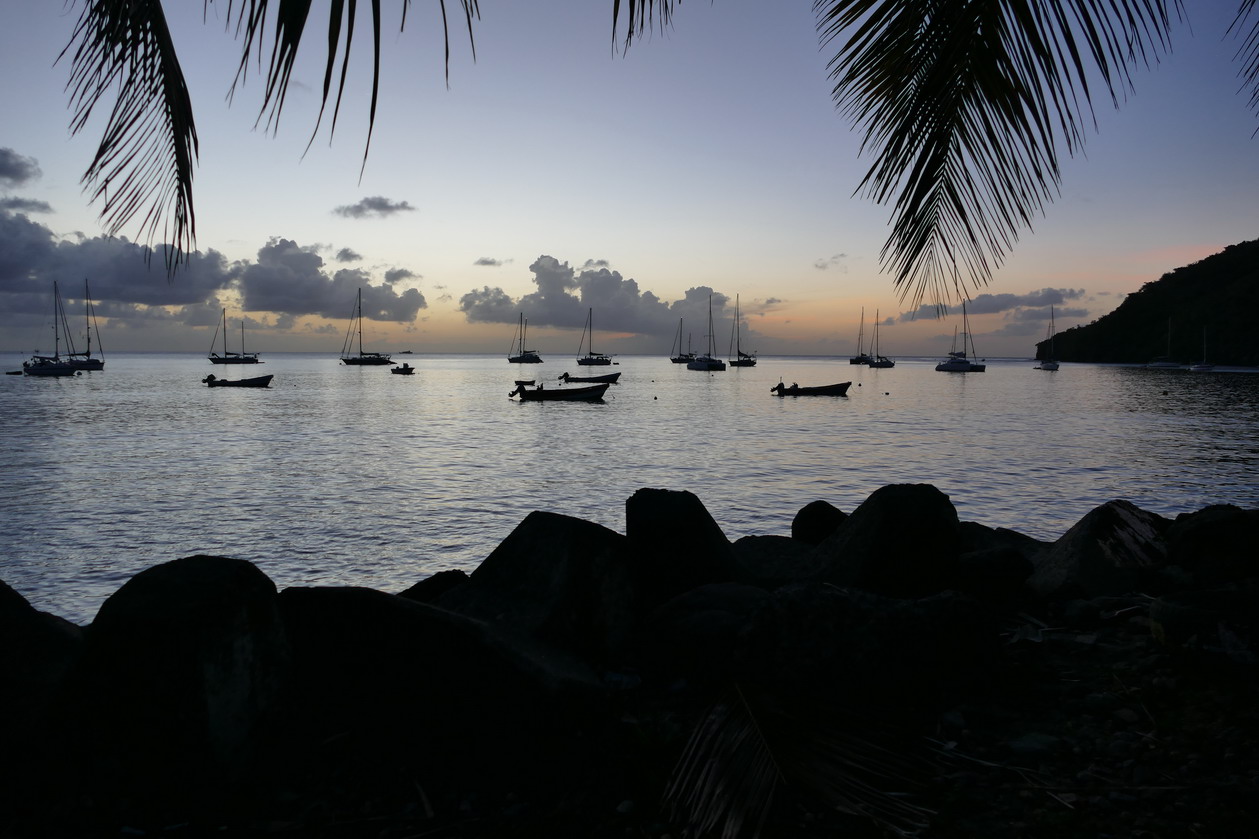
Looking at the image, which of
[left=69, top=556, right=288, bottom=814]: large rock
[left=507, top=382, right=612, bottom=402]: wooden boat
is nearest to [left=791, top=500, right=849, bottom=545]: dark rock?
[left=69, top=556, right=288, bottom=814]: large rock

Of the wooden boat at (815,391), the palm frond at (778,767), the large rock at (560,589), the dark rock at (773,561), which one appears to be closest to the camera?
the palm frond at (778,767)

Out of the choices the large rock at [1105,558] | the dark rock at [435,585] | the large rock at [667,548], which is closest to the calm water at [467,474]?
the dark rock at [435,585]

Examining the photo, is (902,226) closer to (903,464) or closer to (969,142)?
(969,142)

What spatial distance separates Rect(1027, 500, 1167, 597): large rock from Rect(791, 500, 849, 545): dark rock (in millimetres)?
2549

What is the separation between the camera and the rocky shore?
2736 mm

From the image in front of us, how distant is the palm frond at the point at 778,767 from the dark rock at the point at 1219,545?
3176 mm

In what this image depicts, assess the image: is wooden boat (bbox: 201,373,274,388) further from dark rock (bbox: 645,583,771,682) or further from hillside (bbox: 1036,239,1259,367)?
hillside (bbox: 1036,239,1259,367)

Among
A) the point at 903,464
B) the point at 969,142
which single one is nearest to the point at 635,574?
the point at 969,142

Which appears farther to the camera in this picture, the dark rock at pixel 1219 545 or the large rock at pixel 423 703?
the dark rock at pixel 1219 545

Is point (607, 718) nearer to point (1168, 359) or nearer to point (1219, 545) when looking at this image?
point (1219, 545)

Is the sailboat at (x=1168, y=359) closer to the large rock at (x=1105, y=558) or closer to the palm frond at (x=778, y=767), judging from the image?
the large rock at (x=1105, y=558)

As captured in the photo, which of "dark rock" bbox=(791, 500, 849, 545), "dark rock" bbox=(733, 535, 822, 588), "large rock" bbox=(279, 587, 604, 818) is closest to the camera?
"large rock" bbox=(279, 587, 604, 818)

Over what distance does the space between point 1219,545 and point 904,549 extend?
2009 mm

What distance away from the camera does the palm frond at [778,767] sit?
2594 millimetres
